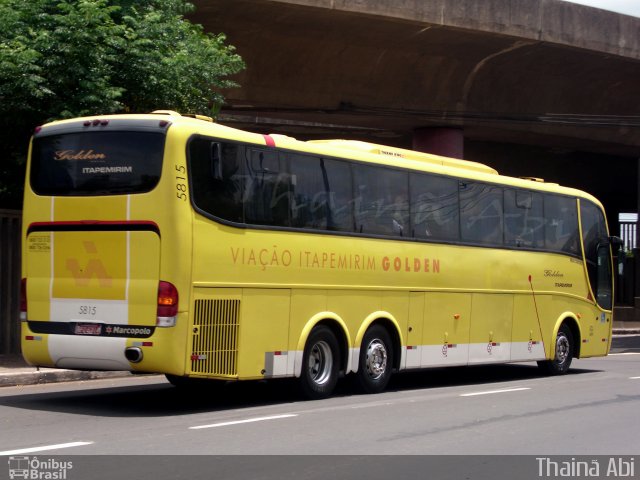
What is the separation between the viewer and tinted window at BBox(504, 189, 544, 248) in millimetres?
17922

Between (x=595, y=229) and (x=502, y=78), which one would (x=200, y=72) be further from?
(x=502, y=78)

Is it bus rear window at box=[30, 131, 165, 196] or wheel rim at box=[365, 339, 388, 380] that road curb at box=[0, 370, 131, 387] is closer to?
bus rear window at box=[30, 131, 165, 196]

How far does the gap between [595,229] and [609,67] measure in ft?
44.1

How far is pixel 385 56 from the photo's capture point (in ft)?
91.5

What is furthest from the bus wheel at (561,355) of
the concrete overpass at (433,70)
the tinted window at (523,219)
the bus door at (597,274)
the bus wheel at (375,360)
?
the concrete overpass at (433,70)

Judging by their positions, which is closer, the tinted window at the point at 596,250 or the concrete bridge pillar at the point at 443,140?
the tinted window at the point at 596,250

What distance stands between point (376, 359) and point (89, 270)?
469 centimetres

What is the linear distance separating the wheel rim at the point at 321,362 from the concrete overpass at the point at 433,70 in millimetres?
11674

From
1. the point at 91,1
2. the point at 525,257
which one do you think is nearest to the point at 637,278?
the point at 525,257

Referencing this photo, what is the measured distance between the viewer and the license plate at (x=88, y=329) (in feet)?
39.7

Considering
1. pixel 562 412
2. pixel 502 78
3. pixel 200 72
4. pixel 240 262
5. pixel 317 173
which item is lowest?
pixel 562 412
